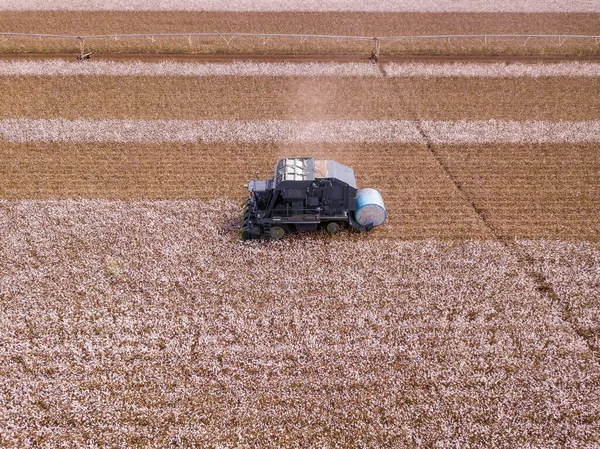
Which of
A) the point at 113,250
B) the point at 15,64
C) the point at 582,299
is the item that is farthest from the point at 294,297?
the point at 15,64

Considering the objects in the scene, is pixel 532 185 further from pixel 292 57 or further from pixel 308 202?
pixel 292 57

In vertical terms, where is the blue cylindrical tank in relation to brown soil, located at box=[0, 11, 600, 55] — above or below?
below

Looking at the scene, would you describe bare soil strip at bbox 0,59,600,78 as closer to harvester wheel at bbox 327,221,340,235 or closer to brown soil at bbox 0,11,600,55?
brown soil at bbox 0,11,600,55

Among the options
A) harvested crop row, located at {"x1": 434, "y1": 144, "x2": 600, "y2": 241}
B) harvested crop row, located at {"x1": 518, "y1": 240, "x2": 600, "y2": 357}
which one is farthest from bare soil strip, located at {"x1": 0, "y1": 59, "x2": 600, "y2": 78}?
harvested crop row, located at {"x1": 518, "y1": 240, "x2": 600, "y2": 357}

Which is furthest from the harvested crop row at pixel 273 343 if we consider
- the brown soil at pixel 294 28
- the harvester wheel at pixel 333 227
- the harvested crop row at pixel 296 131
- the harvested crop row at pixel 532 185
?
the brown soil at pixel 294 28

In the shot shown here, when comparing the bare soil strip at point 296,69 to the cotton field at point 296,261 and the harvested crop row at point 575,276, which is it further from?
the harvested crop row at point 575,276

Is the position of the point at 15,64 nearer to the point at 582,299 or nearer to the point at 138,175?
Answer: the point at 138,175
